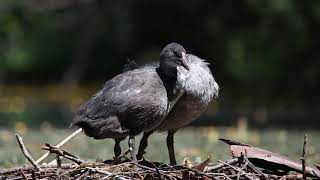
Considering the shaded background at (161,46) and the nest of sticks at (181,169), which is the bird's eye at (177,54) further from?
the shaded background at (161,46)

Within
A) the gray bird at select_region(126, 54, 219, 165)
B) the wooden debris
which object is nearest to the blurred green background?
the gray bird at select_region(126, 54, 219, 165)

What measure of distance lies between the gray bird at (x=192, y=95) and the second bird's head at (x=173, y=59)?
8cm

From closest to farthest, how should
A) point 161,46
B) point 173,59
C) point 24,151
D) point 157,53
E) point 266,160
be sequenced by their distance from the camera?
point 24,151 < point 266,160 < point 173,59 < point 157,53 < point 161,46

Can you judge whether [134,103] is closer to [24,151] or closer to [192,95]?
[192,95]

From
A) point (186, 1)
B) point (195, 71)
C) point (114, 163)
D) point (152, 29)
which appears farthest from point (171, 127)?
point (152, 29)

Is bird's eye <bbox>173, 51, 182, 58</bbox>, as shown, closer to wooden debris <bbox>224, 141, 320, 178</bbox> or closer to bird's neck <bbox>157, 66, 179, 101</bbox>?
bird's neck <bbox>157, 66, 179, 101</bbox>

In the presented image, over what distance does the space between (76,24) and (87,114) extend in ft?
71.9

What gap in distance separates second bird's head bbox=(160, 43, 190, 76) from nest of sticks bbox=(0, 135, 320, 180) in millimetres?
834

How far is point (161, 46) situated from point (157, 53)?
3.76 feet

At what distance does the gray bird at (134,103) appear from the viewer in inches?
212

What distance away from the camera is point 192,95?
5.75 m

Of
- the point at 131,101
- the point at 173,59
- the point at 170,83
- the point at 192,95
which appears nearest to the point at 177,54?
the point at 173,59

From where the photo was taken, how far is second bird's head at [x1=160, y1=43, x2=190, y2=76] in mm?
5633

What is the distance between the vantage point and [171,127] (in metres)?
6.03
